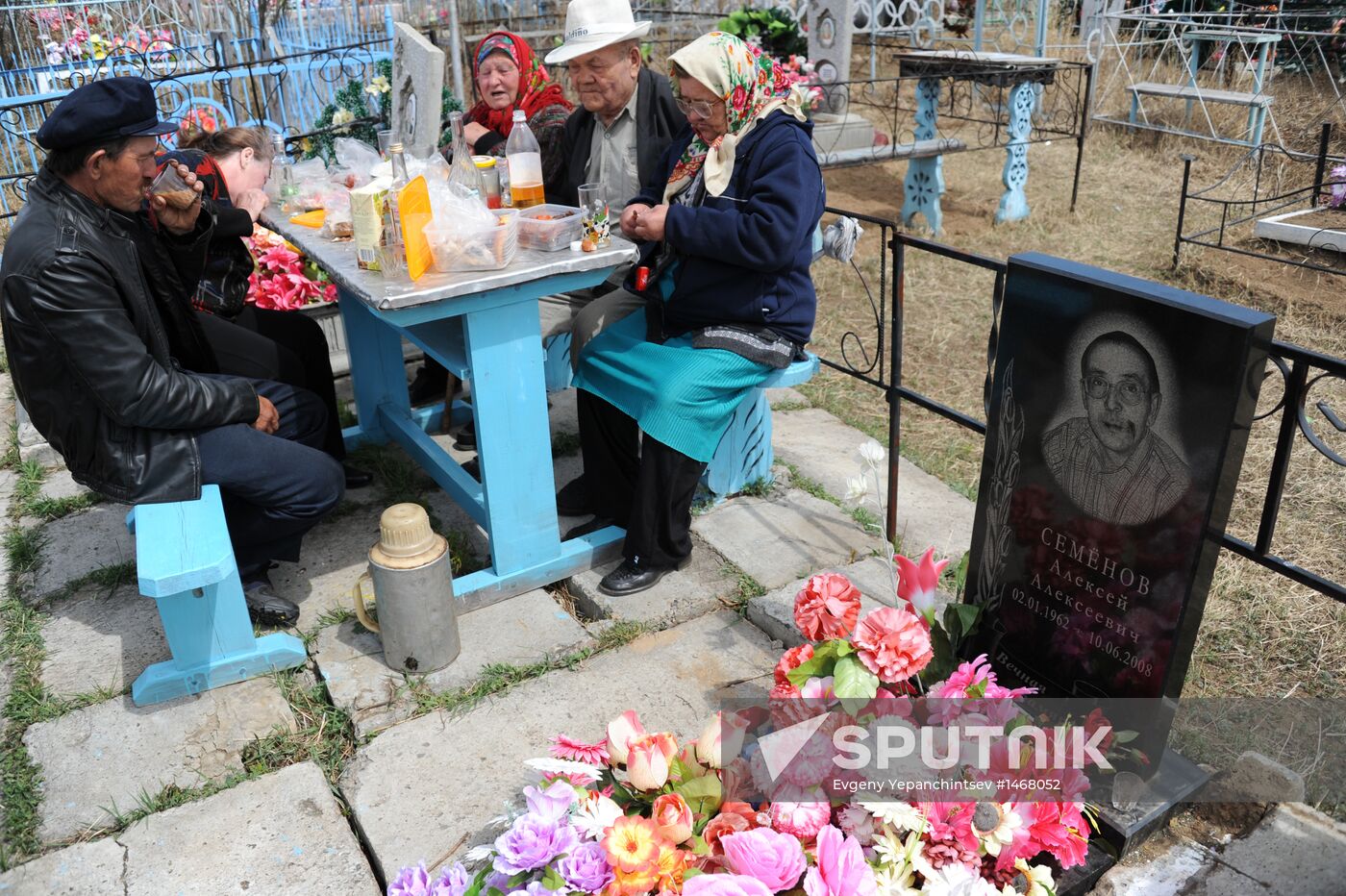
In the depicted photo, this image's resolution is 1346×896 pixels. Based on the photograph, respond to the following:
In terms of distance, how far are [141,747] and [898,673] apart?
6.30 ft

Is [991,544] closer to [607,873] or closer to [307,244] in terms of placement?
[607,873]

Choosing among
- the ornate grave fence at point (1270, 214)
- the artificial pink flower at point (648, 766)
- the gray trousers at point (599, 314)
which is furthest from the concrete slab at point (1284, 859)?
the ornate grave fence at point (1270, 214)

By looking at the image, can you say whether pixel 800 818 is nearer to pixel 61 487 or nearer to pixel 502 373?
pixel 502 373

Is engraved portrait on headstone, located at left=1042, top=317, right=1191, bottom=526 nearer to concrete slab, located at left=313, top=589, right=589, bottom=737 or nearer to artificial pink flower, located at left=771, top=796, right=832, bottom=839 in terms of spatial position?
artificial pink flower, located at left=771, top=796, right=832, bottom=839

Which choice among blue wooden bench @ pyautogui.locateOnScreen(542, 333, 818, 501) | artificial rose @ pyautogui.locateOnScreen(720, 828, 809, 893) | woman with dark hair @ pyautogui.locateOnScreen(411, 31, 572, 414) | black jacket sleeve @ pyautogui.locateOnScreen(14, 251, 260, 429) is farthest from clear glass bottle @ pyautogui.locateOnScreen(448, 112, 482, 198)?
artificial rose @ pyautogui.locateOnScreen(720, 828, 809, 893)

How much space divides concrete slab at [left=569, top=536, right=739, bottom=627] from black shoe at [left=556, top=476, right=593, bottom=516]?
13.0 inches

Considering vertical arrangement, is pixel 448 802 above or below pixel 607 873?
below

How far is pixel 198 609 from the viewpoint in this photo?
2719mm

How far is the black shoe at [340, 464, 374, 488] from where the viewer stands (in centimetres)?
396

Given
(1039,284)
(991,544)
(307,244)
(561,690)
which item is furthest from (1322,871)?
(307,244)

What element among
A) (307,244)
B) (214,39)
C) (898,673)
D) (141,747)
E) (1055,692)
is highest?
(214,39)

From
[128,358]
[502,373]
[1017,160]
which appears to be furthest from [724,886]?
[1017,160]

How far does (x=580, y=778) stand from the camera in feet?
6.64

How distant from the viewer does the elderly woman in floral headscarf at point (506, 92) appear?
410cm
